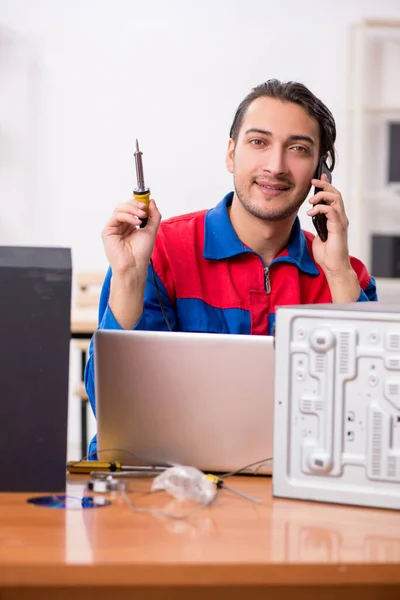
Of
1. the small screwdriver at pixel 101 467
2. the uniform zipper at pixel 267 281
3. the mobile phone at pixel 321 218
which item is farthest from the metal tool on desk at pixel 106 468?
the mobile phone at pixel 321 218

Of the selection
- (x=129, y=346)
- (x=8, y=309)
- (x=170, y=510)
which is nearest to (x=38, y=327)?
(x=8, y=309)

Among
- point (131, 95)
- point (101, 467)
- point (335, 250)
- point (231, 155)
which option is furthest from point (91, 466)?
point (131, 95)

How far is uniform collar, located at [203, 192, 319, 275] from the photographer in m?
1.95

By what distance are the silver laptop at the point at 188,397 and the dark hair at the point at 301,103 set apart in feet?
2.69

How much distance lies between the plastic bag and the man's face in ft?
2.79

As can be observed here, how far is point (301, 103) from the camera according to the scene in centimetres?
197

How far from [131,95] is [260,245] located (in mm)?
2773

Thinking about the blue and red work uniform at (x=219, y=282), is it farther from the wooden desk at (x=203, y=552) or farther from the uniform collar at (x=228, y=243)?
the wooden desk at (x=203, y=552)

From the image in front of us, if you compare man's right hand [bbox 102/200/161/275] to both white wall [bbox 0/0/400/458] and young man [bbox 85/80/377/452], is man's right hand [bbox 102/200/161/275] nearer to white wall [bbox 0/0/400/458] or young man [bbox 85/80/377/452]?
young man [bbox 85/80/377/452]

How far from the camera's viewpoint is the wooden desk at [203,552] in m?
0.94

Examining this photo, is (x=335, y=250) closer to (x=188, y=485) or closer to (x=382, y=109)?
(x=188, y=485)

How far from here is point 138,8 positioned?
4570 mm

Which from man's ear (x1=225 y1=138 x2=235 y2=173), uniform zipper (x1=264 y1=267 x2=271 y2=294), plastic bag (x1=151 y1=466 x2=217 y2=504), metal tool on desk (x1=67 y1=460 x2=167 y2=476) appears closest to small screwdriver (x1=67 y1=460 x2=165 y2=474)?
metal tool on desk (x1=67 y1=460 x2=167 y2=476)

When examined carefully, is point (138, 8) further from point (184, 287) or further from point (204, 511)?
point (204, 511)
